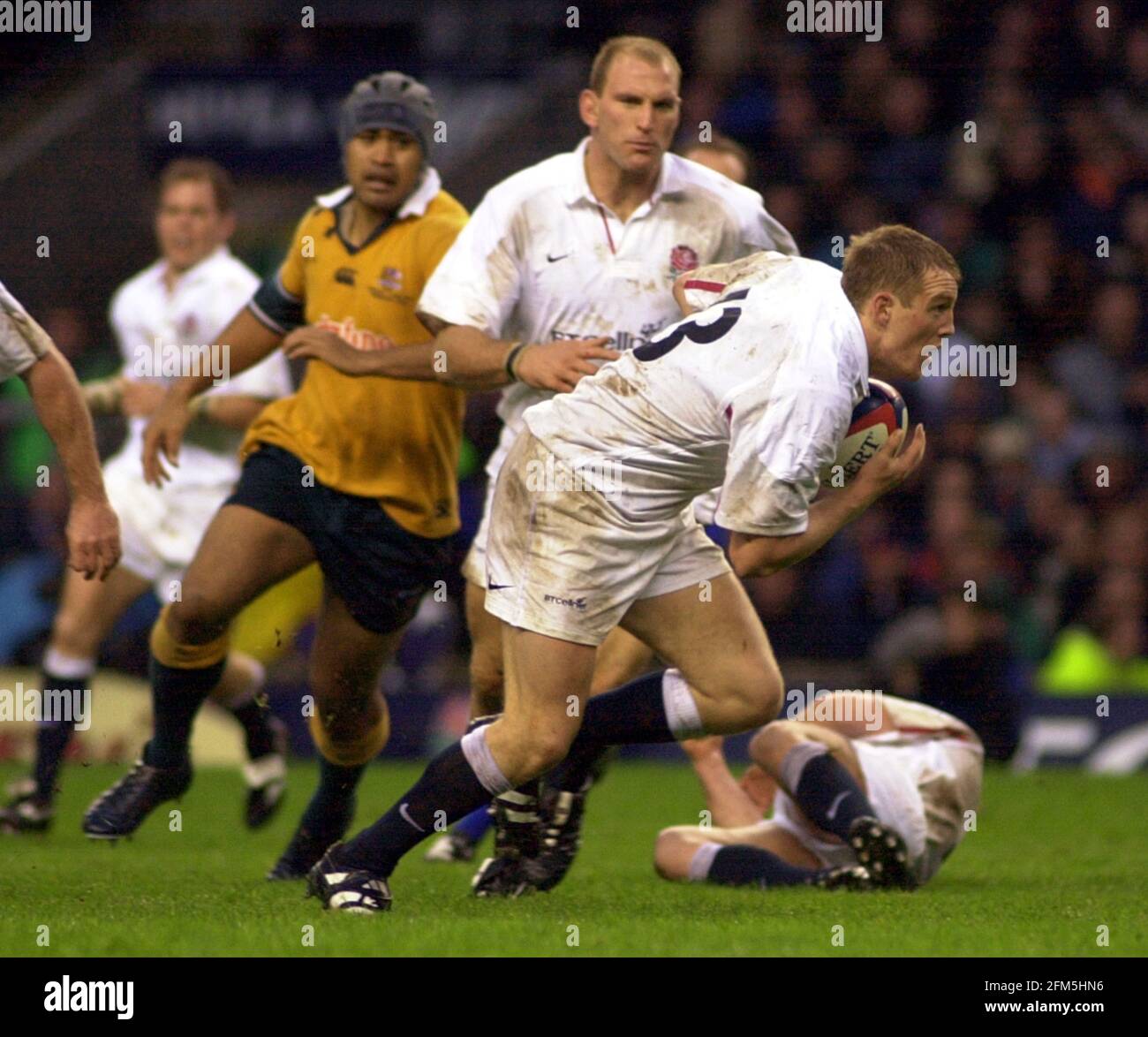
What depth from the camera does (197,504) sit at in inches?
342

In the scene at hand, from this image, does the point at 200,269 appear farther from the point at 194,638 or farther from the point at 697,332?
the point at 697,332

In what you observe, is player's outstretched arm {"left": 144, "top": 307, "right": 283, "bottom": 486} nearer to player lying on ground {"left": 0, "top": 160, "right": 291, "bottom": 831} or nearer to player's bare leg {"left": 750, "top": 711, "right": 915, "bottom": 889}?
player lying on ground {"left": 0, "top": 160, "right": 291, "bottom": 831}

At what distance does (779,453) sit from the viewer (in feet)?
15.6

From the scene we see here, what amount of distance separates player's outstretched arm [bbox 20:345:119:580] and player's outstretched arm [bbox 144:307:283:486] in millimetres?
1116

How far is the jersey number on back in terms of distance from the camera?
503 centimetres

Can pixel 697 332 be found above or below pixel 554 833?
above

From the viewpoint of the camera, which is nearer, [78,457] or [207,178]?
[78,457]

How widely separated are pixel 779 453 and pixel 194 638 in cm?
240

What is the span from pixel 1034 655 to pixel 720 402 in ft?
26.6

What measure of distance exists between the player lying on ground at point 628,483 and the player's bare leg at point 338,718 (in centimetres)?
110
